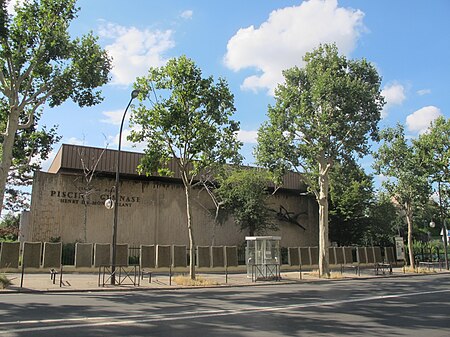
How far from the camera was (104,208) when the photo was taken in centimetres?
3166

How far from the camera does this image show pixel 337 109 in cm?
2470

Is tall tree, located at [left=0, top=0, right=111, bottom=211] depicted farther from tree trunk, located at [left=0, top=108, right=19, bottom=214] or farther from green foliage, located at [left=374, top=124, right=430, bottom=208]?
green foliage, located at [left=374, top=124, right=430, bottom=208]

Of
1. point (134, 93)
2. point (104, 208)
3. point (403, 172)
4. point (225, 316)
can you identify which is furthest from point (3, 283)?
point (403, 172)

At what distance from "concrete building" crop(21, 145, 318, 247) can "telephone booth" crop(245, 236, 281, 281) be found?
11393 millimetres

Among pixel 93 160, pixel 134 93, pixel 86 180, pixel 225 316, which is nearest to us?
pixel 225 316

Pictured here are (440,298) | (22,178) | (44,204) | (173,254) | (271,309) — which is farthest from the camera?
(22,178)

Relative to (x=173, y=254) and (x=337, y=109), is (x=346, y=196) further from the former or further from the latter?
(x=173, y=254)

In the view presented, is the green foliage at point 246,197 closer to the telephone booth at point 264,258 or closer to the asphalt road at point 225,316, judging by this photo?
the telephone booth at point 264,258

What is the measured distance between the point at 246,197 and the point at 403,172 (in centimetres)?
1265

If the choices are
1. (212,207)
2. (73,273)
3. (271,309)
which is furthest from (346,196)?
(271,309)

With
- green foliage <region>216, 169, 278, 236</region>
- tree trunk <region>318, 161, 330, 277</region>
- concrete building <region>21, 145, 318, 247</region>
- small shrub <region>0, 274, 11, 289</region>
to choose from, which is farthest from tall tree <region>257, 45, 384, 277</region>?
small shrub <region>0, 274, 11, 289</region>

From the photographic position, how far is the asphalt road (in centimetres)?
846

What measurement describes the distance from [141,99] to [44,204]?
13.5 metres

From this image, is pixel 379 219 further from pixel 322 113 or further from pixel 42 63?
pixel 42 63
